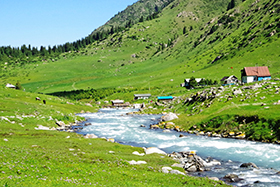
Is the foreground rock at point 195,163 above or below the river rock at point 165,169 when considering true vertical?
below

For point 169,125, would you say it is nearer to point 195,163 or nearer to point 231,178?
point 195,163

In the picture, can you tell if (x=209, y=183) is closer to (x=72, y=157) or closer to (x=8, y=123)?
(x=72, y=157)

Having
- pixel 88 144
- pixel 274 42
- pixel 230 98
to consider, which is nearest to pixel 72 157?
pixel 88 144

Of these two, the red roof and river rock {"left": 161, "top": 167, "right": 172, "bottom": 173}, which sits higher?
the red roof

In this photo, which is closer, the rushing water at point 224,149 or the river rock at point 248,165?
the rushing water at point 224,149

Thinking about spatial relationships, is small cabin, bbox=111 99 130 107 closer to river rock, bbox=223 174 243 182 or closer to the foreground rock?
the foreground rock

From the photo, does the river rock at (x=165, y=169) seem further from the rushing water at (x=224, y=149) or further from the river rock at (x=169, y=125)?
the river rock at (x=169, y=125)

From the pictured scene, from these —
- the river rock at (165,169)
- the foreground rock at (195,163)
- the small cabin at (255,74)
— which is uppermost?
the small cabin at (255,74)

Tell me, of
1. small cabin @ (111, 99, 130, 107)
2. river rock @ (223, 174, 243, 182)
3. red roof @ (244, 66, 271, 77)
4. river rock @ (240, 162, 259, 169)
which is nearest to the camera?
river rock @ (223, 174, 243, 182)

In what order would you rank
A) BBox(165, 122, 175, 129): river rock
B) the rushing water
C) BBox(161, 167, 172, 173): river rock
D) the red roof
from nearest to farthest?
BBox(161, 167, 172, 173): river rock < the rushing water < BBox(165, 122, 175, 129): river rock < the red roof

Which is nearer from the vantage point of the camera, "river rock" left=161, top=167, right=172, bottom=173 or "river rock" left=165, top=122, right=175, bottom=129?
"river rock" left=161, top=167, right=172, bottom=173

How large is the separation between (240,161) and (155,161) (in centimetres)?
1279

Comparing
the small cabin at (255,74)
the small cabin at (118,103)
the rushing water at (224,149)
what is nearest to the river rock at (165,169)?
the rushing water at (224,149)

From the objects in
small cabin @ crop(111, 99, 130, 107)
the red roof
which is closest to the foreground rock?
the red roof
